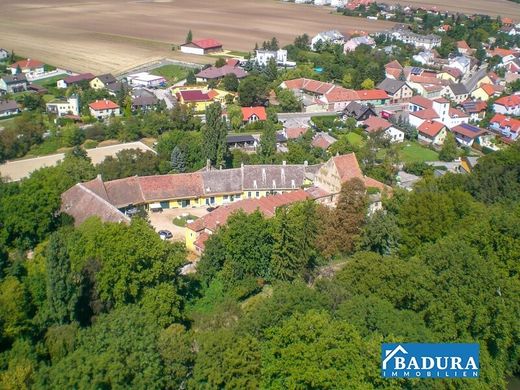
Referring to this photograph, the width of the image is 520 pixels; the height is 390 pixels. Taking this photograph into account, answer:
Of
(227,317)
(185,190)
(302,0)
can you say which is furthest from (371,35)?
(227,317)

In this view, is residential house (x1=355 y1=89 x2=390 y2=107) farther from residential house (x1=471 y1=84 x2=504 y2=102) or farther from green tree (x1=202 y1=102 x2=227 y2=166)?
green tree (x1=202 y1=102 x2=227 y2=166)

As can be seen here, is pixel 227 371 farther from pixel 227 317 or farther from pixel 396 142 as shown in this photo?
pixel 396 142

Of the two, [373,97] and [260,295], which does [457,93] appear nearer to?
[373,97]

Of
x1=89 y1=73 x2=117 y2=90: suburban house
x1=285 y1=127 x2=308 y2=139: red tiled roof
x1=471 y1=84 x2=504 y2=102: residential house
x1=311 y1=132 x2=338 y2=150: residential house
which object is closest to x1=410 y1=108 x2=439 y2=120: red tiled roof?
x1=311 y1=132 x2=338 y2=150: residential house

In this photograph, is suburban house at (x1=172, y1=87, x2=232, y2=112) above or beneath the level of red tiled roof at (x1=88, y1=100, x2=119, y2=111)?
above

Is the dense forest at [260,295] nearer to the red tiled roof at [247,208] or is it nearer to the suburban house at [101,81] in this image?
the red tiled roof at [247,208]

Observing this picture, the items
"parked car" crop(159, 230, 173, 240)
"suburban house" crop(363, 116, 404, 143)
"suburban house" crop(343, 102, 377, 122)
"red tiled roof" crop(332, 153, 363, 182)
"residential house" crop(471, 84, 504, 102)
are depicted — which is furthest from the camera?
"residential house" crop(471, 84, 504, 102)
